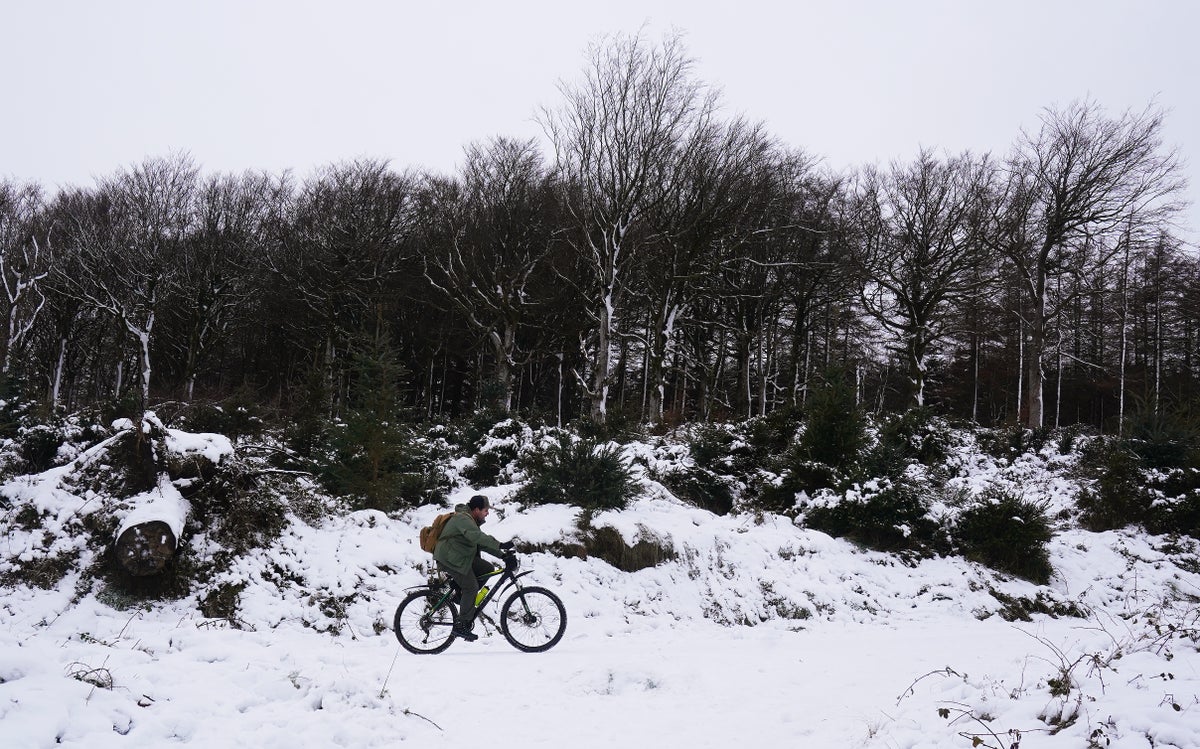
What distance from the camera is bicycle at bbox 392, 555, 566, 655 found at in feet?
23.2

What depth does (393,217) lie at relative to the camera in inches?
1217

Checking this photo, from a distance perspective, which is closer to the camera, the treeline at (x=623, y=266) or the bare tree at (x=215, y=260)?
the treeline at (x=623, y=266)

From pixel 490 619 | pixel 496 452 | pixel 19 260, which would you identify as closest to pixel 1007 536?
pixel 490 619

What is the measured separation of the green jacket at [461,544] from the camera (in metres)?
7.06

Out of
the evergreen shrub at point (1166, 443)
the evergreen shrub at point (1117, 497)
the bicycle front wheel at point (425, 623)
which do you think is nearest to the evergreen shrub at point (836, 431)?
the evergreen shrub at point (1117, 497)

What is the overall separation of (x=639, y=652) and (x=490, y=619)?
171 cm

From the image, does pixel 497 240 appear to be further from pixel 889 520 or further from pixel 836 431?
pixel 889 520

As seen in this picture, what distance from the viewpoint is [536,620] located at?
7312 millimetres

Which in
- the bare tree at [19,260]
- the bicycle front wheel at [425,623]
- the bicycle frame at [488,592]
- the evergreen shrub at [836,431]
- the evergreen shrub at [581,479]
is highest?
the bare tree at [19,260]

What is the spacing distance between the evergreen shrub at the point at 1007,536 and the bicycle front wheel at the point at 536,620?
8.08 m

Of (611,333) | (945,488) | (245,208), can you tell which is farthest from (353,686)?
(245,208)

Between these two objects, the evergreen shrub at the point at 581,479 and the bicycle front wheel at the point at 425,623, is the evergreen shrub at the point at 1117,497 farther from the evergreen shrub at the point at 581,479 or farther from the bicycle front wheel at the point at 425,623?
the bicycle front wheel at the point at 425,623

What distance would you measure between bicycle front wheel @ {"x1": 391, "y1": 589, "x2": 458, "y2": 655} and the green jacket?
426 mm

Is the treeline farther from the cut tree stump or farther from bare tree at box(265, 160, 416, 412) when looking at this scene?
the cut tree stump
